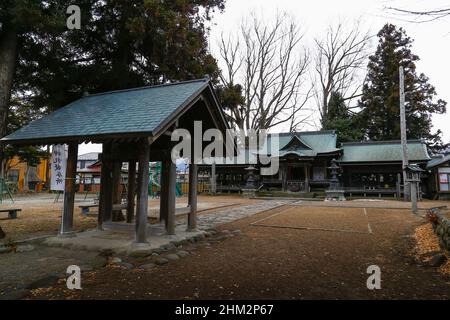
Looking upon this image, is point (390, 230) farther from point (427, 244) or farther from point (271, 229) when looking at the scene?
point (271, 229)

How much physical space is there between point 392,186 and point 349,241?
22575mm

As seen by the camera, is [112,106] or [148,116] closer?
[148,116]

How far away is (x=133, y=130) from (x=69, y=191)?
2.99 meters

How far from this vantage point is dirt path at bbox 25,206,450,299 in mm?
4078

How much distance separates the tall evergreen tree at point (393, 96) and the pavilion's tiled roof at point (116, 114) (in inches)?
1235

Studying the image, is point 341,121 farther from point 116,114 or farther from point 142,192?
point 142,192

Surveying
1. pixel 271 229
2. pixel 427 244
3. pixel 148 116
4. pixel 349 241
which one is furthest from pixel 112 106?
pixel 427 244

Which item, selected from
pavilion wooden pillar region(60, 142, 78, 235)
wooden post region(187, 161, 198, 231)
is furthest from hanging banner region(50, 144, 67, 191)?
wooden post region(187, 161, 198, 231)

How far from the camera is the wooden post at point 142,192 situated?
20.8 ft

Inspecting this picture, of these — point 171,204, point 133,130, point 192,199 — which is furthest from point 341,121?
point 133,130

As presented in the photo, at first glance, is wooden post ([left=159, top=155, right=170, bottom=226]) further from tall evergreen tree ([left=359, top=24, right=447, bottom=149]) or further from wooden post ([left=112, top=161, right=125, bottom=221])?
tall evergreen tree ([left=359, top=24, right=447, bottom=149])

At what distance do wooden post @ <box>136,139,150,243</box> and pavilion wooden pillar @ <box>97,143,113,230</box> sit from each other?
2.09 m

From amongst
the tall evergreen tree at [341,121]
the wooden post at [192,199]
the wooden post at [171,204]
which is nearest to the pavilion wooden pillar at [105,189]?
the wooden post at [171,204]

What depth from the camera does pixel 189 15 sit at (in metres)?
10.3
